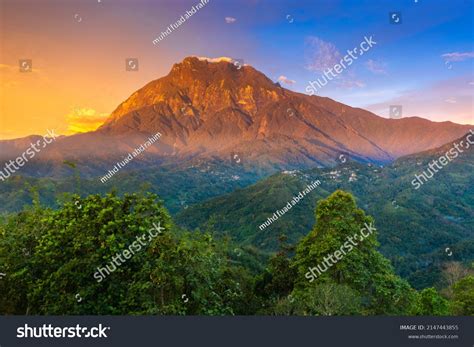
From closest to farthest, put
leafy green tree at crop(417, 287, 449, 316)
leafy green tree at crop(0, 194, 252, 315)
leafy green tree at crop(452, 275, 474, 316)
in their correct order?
1. leafy green tree at crop(0, 194, 252, 315)
2. leafy green tree at crop(452, 275, 474, 316)
3. leafy green tree at crop(417, 287, 449, 316)

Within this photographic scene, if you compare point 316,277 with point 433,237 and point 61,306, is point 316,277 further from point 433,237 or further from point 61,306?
point 433,237

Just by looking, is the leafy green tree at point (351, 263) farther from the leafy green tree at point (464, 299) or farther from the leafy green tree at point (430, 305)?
the leafy green tree at point (430, 305)

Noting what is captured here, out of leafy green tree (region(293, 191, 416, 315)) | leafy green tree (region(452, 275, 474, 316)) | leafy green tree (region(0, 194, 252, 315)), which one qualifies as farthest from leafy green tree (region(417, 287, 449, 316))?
leafy green tree (region(0, 194, 252, 315))

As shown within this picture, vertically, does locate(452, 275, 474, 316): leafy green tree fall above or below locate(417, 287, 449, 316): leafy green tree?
above

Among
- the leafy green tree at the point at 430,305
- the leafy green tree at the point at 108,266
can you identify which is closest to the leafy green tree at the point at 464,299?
the leafy green tree at the point at 430,305

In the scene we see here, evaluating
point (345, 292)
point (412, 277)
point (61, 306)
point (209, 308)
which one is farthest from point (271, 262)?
point (412, 277)

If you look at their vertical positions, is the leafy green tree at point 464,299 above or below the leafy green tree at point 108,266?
below

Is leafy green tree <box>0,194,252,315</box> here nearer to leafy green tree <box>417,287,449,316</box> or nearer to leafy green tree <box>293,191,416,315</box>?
leafy green tree <box>293,191,416,315</box>

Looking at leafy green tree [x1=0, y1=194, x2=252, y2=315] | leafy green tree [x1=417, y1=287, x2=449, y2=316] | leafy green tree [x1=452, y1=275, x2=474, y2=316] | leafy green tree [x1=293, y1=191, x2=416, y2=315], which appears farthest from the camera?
leafy green tree [x1=417, y1=287, x2=449, y2=316]

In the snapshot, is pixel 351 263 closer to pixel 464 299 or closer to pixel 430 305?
pixel 464 299

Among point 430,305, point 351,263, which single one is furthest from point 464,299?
point 351,263

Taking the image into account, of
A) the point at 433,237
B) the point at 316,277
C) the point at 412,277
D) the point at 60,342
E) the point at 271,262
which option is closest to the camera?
the point at 60,342
